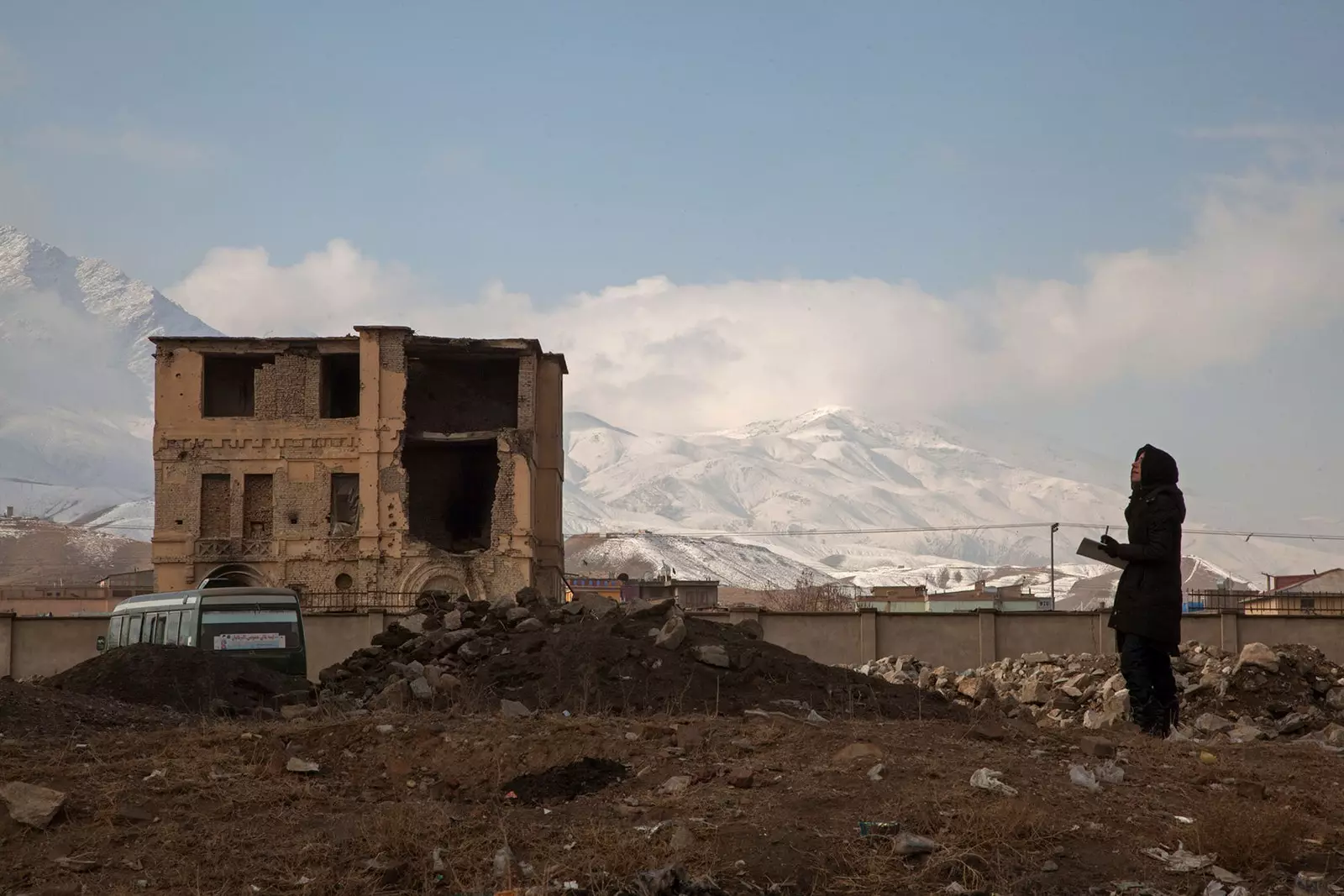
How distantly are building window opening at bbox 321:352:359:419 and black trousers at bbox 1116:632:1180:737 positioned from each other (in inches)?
1428

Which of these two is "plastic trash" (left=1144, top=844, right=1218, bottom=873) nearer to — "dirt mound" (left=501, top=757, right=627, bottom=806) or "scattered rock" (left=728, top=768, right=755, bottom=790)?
"scattered rock" (left=728, top=768, right=755, bottom=790)

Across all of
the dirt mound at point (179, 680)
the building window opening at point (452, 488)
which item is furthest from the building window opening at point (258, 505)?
the dirt mound at point (179, 680)

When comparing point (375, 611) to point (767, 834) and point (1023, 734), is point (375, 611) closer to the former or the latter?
point (1023, 734)

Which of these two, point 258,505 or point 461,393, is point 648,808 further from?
point 461,393

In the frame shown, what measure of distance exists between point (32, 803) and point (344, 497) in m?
37.4

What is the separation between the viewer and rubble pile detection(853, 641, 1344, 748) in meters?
14.3

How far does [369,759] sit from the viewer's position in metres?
8.21

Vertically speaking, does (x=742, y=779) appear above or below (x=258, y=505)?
below

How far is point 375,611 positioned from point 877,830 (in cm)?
2146

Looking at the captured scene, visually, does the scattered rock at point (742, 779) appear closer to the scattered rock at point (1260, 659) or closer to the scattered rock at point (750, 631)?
the scattered rock at point (750, 631)

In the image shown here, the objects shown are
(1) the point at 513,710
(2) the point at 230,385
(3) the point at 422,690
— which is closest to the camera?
(1) the point at 513,710

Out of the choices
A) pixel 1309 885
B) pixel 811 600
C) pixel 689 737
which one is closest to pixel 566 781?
pixel 689 737

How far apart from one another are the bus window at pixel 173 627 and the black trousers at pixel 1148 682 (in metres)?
12.8

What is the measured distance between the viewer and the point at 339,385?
45906 mm
